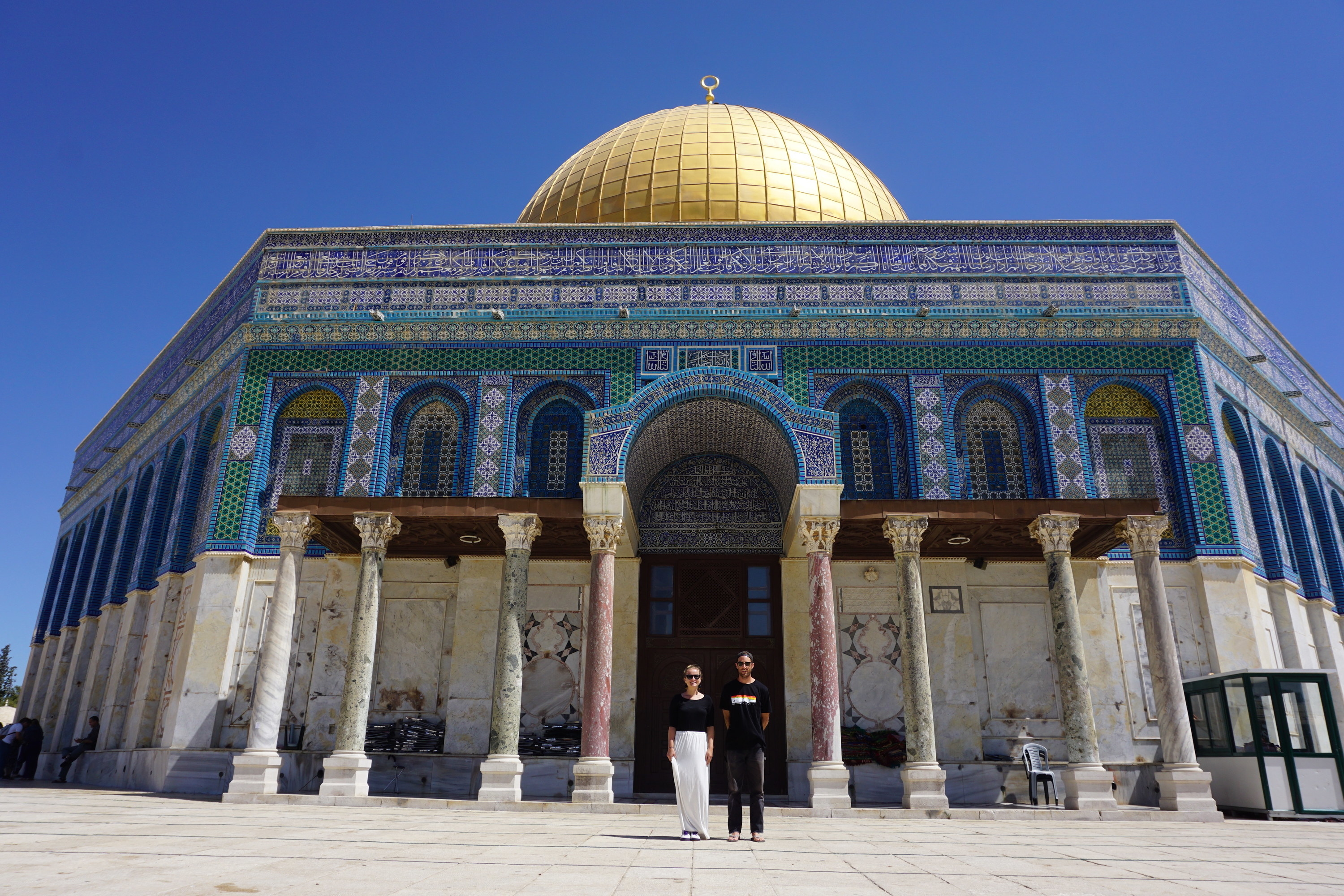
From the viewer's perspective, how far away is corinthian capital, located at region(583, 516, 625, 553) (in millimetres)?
12320

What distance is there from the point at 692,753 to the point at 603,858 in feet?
5.27

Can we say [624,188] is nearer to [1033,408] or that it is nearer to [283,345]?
[283,345]

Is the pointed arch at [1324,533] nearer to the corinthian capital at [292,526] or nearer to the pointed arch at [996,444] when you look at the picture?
the pointed arch at [996,444]

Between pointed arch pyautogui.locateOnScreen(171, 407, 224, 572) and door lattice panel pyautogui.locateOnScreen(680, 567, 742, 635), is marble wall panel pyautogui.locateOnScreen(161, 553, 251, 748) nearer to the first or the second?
pointed arch pyautogui.locateOnScreen(171, 407, 224, 572)

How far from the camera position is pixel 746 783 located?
23.2ft

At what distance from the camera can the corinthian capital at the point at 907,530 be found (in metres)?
12.3

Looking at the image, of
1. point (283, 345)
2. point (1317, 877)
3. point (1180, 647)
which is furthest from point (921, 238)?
point (1317, 877)

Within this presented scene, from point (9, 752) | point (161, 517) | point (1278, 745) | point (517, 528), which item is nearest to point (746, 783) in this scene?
point (517, 528)

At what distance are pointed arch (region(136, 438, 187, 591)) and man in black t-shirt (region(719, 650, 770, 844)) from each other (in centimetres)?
1311

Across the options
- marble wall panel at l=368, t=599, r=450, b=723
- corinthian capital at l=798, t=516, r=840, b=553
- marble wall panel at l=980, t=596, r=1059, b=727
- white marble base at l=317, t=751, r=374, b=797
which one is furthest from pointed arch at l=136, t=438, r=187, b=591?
marble wall panel at l=980, t=596, r=1059, b=727

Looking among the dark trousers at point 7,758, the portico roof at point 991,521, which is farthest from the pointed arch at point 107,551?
the portico roof at point 991,521

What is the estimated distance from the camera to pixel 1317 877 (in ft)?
16.7

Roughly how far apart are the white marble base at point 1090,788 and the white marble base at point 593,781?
18.6 ft

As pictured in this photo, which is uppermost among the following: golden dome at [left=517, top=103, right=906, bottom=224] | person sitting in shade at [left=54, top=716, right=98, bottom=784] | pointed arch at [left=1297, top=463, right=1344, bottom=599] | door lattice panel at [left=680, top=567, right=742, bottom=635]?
golden dome at [left=517, top=103, right=906, bottom=224]
